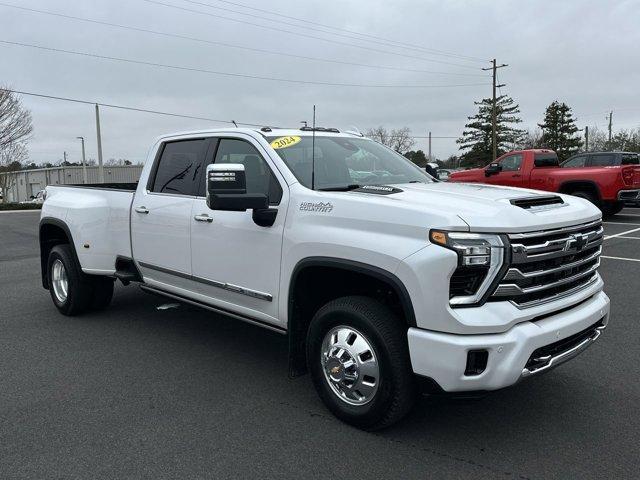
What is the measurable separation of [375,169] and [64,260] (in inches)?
143

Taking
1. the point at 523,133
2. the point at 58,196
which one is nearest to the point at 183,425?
the point at 58,196

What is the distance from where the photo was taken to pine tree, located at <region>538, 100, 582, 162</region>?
56.8m

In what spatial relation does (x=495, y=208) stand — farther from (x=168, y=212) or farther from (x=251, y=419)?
(x=168, y=212)

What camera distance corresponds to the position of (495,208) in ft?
10.2

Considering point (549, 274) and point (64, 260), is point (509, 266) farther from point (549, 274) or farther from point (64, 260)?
point (64, 260)

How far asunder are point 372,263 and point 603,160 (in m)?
13.8

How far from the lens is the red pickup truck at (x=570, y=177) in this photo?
45.8ft

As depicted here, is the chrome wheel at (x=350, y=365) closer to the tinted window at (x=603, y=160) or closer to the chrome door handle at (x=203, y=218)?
the chrome door handle at (x=203, y=218)

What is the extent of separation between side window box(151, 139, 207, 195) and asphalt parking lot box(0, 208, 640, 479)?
4.77 feet

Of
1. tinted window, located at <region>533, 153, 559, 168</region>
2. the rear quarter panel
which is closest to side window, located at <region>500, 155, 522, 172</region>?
tinted window, located at <region>533, 153, 559, 168</region>

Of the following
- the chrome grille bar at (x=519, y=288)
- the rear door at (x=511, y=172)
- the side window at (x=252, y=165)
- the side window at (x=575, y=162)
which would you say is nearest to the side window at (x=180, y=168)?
the side window at (x=252, y=165)

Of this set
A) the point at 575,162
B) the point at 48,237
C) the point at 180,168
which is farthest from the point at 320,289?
the point at 575,162

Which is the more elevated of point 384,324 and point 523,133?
point 523,133

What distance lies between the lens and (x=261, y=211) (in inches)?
151
